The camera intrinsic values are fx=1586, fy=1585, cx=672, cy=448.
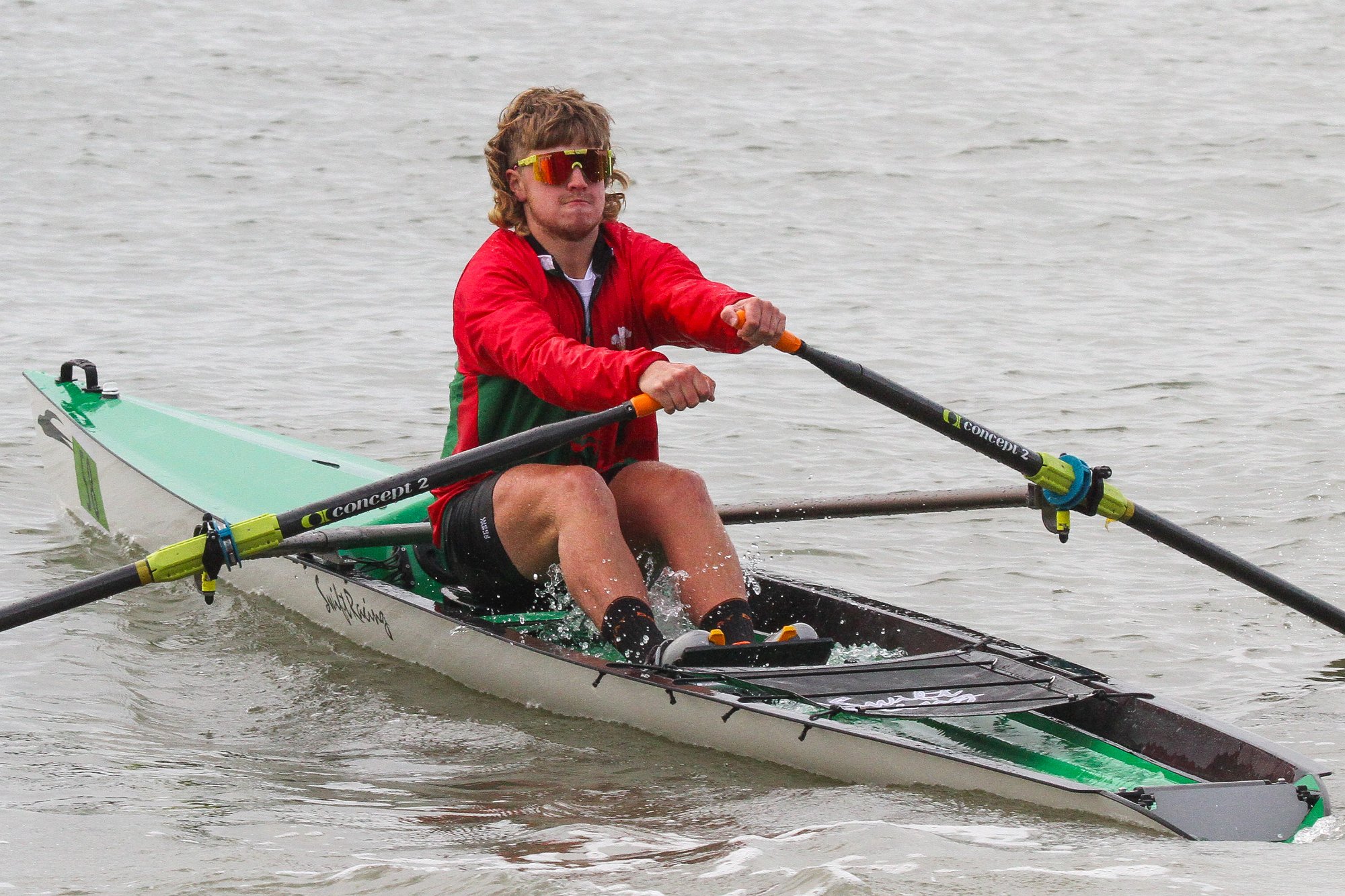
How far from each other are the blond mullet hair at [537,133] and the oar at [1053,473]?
74cm

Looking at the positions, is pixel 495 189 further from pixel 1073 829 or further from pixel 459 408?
pixel 1073 829

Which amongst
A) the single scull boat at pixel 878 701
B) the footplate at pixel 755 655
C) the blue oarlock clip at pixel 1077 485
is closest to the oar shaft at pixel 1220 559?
the blue oarlock clip at pixel 1077 485

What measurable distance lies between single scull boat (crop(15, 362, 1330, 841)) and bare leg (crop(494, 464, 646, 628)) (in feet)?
0.74

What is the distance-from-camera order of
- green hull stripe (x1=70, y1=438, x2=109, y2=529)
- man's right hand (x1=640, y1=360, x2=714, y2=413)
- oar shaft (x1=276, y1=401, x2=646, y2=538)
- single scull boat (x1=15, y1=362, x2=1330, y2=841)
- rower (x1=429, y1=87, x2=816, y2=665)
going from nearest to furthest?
single scull boat (x1=15, y1=362, x2=1330, y2=841) → man's right hand (x1=640, y1=360, x2=714, y2=413) → oar shaft (x1=276, y1=401, x2=646, y2=538) → rower (x1=429, y1=87, x2=816, y2=665) → green hull stripe (x1=70, y1=438, x2=109, y2=529)

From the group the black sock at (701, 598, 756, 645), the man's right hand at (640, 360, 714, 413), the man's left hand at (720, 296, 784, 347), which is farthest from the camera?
the black sock at (701, 598, 756, 645)

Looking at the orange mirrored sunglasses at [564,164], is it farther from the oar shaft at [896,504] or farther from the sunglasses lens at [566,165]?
the oar shaft at [896,504]

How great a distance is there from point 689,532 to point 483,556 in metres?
0.64

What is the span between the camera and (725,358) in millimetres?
10180

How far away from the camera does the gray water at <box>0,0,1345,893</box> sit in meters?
3.72

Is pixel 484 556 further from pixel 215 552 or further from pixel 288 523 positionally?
pixel 215 552

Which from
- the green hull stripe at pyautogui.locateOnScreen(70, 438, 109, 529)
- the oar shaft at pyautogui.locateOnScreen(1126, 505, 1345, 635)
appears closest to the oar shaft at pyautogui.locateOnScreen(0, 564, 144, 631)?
the green hull stripe at pyautogui.locateOnScreen(70, 438, 109, 529)

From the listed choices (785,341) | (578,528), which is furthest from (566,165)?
(578,528)

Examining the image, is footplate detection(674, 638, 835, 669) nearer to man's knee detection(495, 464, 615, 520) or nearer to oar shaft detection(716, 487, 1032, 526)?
man's knee detection(495, 464, 615, 520)

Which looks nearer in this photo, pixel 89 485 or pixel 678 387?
pixel 678 387
